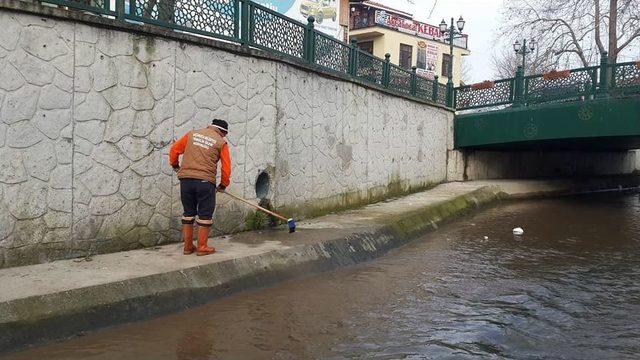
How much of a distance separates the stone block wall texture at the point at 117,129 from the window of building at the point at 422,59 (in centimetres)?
3411

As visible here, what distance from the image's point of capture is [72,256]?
6.09 metres

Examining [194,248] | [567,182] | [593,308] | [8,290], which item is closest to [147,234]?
[194,248]

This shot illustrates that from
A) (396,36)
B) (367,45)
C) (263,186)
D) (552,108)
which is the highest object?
(396,36)

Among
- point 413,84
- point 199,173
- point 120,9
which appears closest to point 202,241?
point 199,173

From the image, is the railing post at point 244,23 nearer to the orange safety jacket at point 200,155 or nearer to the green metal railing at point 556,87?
the orange safety jacket at point 200,155

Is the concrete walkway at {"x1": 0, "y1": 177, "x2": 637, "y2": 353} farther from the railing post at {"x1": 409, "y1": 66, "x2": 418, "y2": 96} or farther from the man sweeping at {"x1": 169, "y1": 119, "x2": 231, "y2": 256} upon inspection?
the railing post at {"x1": 409, "y1": 66, "x2": 418, "y2": 96}

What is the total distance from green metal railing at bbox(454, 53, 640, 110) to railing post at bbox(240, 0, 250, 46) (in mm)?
11592

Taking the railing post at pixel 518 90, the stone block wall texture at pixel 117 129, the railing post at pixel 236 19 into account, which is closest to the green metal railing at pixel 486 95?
Result: the railing post at pixel 518 90

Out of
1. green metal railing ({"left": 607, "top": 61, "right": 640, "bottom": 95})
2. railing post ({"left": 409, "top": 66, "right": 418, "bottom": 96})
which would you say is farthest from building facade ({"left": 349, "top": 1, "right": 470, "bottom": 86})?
railing post ({"left": 409, "top": 66, "right": 418, "bottom": 96})

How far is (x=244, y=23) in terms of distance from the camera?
328 inches

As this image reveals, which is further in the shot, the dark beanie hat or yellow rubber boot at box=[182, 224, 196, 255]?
the dark beanie hat

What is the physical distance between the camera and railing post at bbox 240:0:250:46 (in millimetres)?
8297

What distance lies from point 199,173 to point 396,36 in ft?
119

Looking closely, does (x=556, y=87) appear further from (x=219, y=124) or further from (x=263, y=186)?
(x=219, y=124)
